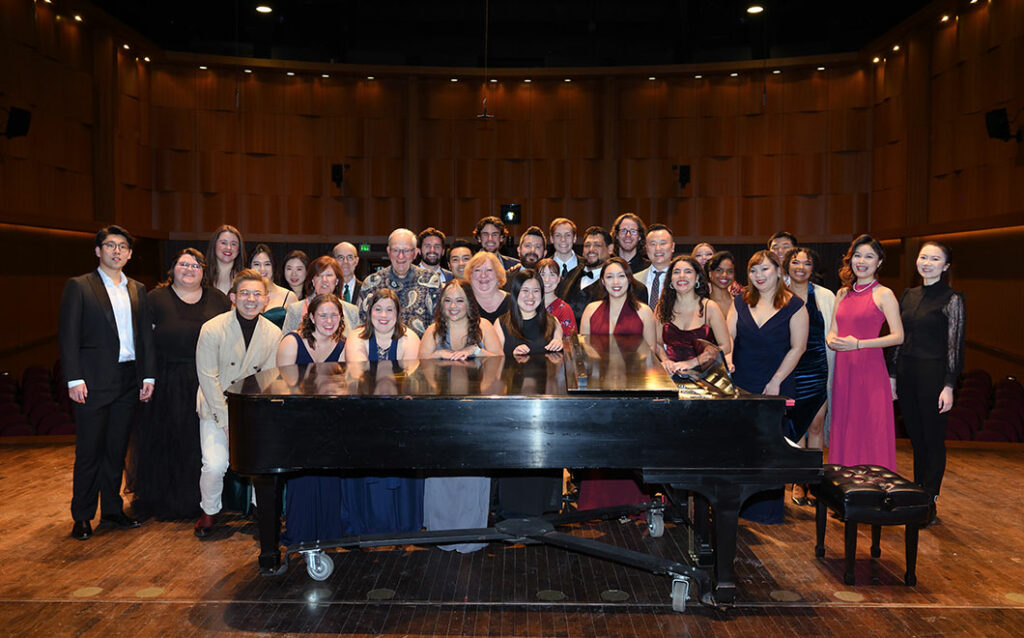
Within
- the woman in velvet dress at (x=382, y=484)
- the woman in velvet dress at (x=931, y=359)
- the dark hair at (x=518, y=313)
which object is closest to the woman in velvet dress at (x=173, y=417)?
the woman in velvet dress at (x=382, y=484)

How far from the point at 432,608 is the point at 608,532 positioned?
1175 millimetres

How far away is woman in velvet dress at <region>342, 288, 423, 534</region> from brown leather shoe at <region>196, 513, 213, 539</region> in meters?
0.63

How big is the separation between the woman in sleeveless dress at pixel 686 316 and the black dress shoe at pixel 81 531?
280cm

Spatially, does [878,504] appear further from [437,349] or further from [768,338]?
[437,349]

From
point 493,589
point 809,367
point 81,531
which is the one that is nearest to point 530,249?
point 809,367

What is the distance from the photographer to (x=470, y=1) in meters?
11.3

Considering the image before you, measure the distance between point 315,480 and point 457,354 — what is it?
83cm

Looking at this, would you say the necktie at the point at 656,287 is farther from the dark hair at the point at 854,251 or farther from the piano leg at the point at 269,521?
the piano leg at the point at 269,521

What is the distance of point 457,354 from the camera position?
3.62 m

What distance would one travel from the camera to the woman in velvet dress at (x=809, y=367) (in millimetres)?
4188

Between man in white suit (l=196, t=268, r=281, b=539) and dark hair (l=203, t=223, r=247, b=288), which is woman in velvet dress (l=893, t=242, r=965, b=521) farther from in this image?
dark hair (l=203, t=223, r=247, b=288)

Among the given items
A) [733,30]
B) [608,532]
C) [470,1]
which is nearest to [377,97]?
[470,1]

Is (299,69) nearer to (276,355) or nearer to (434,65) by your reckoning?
(434,65)

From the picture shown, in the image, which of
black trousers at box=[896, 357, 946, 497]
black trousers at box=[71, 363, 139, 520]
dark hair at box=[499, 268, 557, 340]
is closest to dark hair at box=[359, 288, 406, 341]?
dark hair at box=[499, 268, 557, 340]
